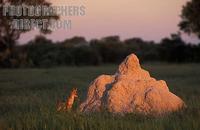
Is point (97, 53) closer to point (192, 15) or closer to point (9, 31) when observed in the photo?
point (192, 15)

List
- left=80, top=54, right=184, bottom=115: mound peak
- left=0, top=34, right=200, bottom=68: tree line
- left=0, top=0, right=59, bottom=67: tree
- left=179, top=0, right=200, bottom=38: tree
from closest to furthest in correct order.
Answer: left=80, top=54, right=184, bottom=115: mound peak → left=0, top=0, right=59, bottom=67: tree → left=179, top=0, right=200, bottom=38: tree → left=0, top=34, right=200, bottom=68: tree line

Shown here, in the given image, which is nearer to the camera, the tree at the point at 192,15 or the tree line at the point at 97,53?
the tree at the point at 192,15

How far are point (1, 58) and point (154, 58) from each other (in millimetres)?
23766

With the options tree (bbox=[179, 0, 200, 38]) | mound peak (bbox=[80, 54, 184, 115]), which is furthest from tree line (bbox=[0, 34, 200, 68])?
mound peak (bbox=[80, 54, 184, 115])

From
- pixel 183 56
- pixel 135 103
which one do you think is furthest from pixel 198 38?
pixel 135 103

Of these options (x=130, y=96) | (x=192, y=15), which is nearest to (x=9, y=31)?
(x=192, y=15)

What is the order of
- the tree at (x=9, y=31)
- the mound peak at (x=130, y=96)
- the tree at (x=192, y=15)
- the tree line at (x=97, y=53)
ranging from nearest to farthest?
the mound peak at (x=130, y=96) < the tree at (x=9, y=31) < the tree at (x=192, y=15) < the tree line at (x=97, y=53)

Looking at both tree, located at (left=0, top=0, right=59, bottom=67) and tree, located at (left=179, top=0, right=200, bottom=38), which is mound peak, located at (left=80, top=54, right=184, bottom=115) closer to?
tree, located at (left=0, top=0, right=59, bottom=67)

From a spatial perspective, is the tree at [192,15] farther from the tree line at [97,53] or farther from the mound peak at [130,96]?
the mound peak at [130,96]

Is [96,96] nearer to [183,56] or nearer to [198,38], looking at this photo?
[198,38]

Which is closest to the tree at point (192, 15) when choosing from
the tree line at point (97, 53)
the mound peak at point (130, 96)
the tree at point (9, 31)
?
the tree line at point (97, 53)

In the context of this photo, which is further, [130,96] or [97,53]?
[97,53]

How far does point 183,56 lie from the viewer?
5922cm

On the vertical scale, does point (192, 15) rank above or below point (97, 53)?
above
